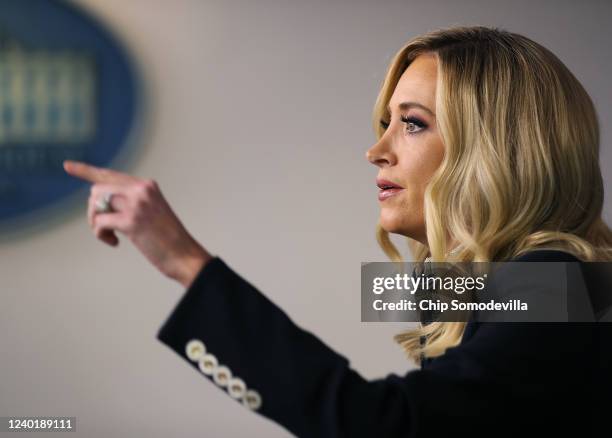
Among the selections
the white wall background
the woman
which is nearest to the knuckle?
the woman

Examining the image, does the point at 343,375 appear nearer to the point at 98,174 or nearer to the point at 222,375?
the point at 222,375

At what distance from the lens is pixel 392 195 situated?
1062 mm

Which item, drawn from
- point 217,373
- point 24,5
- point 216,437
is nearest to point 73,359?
point 216,437

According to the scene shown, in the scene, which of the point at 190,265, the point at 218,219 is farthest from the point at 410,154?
the point at 218,219

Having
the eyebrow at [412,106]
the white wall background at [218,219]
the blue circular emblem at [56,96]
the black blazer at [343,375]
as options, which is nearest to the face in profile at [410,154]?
the eyebrow at [412,106]

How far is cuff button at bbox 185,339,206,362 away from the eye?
1.68 feet

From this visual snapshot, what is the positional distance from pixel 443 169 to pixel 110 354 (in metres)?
1.72

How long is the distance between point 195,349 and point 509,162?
47 cm

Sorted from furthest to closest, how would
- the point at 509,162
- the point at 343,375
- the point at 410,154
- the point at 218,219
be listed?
the point at 218,219
the point at 410,154
the point at 509,162
the point at 343,375

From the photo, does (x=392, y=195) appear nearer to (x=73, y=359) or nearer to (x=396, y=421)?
(x=396, y=421)

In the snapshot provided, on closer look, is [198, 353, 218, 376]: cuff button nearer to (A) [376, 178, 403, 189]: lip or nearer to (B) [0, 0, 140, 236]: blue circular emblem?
(A) [376, 178, 403, 189]: lip

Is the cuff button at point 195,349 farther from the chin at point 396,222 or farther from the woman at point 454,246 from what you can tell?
the chin at point 396,222

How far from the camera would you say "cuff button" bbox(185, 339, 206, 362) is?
65 centimetres

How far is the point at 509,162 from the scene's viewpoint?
0.93m
